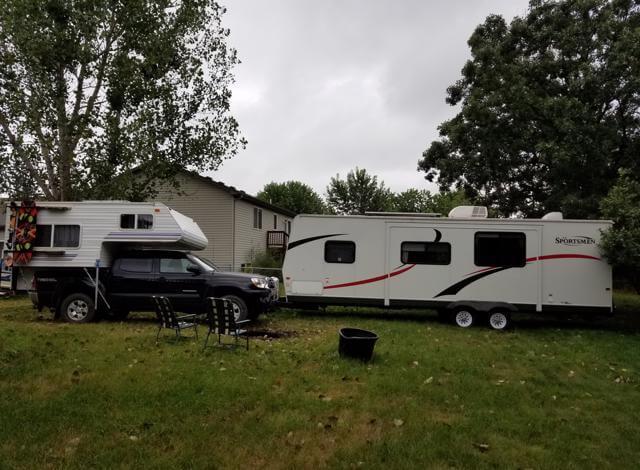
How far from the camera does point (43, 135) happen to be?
692 inches

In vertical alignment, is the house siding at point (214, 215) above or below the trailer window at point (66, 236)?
above

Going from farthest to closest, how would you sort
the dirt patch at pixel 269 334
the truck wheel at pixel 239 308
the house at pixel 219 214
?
the house at pixel 219 214, the truck wheel at pixel 239 308, the dirt patch at pixel 269 334

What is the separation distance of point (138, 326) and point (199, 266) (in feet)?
6.04

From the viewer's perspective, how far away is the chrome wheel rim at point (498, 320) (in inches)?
458

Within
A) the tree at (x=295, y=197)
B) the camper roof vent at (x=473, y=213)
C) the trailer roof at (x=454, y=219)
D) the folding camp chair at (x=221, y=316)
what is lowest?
the folding camp chair at (x=221, y=316)

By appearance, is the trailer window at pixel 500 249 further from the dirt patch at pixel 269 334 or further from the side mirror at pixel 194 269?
the side mirror at pixel 194 269

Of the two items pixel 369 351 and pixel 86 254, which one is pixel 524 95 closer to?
pixel 369 351

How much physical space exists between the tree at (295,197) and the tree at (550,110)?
30.7 metres

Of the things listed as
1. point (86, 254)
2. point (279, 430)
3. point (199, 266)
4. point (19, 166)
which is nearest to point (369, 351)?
point (279, 430)

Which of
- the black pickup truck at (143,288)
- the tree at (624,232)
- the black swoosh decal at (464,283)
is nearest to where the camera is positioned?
the tree at (624,232)

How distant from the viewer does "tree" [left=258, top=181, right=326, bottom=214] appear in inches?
1949

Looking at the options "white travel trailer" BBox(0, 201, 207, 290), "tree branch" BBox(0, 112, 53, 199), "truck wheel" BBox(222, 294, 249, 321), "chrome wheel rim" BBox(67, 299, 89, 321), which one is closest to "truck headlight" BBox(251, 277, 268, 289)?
"truck wheel" BBox(222, 294, 249, 321)

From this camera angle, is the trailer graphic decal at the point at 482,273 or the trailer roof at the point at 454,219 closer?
the trailer graphic decal at the point at 482,273

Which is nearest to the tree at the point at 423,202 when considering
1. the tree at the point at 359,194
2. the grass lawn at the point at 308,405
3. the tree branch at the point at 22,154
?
the tree at the point at 359,194
